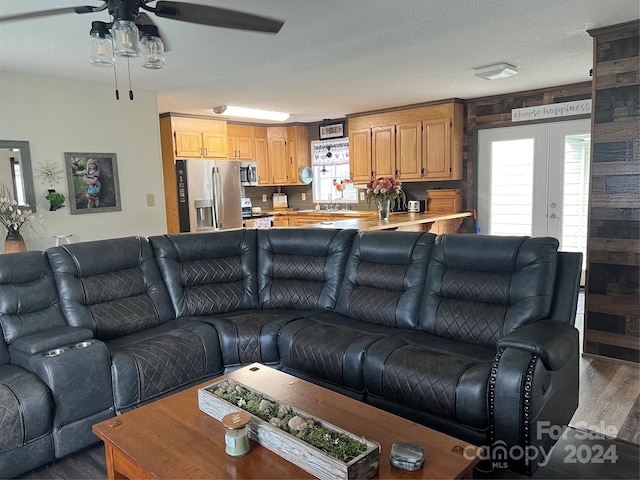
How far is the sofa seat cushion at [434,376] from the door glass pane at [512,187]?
12.1 ft

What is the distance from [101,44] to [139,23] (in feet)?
0.67

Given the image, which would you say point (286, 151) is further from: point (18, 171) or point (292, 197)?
point (18, 171)

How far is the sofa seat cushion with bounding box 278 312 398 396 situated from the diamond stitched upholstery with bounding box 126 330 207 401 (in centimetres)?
54

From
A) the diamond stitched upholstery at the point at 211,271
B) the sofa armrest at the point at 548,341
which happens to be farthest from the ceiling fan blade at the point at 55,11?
the sofa armrest at the point at 548,341

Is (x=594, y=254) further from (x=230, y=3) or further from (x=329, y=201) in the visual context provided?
(x=329, y=201)

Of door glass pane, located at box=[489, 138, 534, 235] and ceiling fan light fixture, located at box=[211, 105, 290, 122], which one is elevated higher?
ceiling fan light fixture, located at box=[211, 105, 290, 122]

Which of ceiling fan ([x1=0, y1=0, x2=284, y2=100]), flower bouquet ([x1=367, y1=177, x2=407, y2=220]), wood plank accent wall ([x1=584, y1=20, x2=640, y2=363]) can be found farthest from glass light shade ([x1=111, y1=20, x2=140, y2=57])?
flower bouquet ([x1=367, y1=177, x2=407, y2=220])

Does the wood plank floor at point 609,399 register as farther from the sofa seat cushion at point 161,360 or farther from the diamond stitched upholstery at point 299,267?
the sofa seat cushion at point 161,360

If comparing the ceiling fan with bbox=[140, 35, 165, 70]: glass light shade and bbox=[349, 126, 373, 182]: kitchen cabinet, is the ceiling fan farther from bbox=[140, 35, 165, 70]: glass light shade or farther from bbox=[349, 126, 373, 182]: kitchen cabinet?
bbox=[349, 126, 373, 182]: kitchen cabinet

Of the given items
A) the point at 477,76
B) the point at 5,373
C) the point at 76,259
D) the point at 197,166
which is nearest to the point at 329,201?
the point at 197,166

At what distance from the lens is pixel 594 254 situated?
3459mm

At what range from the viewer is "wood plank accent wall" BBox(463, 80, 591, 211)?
5.22 meters

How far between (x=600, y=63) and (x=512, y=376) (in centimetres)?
262

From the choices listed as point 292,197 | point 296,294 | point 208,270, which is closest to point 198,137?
point 292,197
